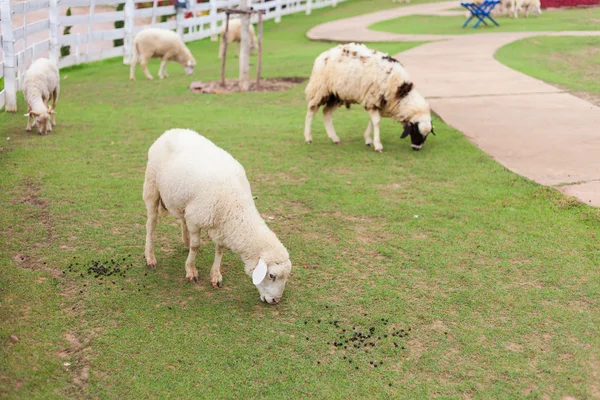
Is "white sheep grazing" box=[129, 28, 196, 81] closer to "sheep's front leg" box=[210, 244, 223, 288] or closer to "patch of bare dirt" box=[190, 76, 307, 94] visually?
"patch of bare dirt" box=[190, 76, 307, 94]

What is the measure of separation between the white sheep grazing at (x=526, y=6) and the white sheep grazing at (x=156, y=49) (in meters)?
15.9

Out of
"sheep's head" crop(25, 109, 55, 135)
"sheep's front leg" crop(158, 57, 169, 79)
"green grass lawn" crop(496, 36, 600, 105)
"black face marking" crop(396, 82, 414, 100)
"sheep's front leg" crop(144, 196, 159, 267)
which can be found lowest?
"sheep's front leg" crop(158, 57, 169, 79)

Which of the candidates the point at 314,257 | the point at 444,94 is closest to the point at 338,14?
the point at 444,94

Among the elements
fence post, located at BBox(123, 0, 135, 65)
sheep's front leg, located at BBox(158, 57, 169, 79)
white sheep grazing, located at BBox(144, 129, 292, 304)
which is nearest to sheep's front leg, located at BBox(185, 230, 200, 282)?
white sheep grazing, located at BBox(144, 129, 292, 304)

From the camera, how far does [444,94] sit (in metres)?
12.4

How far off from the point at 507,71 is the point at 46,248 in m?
11.3

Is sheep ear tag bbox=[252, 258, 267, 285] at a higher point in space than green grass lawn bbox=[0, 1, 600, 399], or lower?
higher

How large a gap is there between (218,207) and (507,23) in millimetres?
22431

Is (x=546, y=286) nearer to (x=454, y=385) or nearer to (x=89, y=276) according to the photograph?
(x=454, y=385)

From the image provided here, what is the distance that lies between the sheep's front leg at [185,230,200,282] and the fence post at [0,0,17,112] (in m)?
7.91

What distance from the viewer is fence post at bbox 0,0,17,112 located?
38.8ft

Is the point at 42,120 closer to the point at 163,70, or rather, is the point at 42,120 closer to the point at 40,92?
the point at 40,92

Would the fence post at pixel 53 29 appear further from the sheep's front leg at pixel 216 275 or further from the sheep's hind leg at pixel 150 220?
the sheep's front leg at pixel 216 275

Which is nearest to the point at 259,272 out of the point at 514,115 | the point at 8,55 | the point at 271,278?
the point at 271,278
